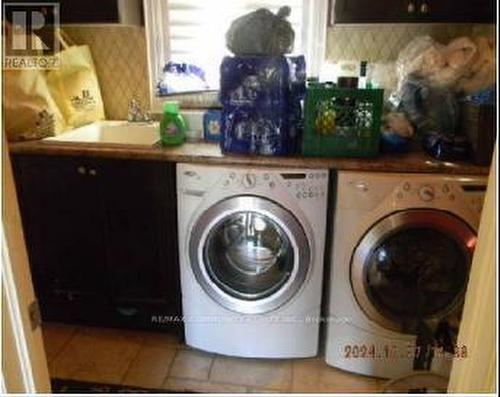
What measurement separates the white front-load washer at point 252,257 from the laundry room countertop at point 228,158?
4cm

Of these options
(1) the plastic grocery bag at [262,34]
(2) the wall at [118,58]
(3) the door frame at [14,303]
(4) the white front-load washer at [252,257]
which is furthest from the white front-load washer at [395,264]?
(2) the wall at [118,58]

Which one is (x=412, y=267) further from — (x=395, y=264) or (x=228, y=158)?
(x=228, y=158)

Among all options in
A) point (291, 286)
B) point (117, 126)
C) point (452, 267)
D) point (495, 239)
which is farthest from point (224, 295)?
point (495, 239)

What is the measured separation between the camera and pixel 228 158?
174cm

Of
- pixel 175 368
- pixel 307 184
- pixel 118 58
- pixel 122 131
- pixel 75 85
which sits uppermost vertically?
pixel 118 58

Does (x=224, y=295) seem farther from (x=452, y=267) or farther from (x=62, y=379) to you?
(x=452, y=267)

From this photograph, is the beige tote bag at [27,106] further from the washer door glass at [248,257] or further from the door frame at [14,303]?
the door frame at [14,303]

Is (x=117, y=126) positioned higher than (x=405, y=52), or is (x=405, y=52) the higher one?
(x=405, y=52)

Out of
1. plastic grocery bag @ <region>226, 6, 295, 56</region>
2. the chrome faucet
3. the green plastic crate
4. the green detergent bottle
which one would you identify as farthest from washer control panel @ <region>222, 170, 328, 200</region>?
the chrome faucet

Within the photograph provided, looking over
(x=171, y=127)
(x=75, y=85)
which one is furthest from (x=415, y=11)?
(x=75, y=85)

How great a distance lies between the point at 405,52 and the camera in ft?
6.65

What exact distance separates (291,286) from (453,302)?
2.20ft

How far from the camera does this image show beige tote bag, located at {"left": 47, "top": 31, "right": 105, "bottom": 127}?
2.15 m

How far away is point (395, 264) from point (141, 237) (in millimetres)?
1128
